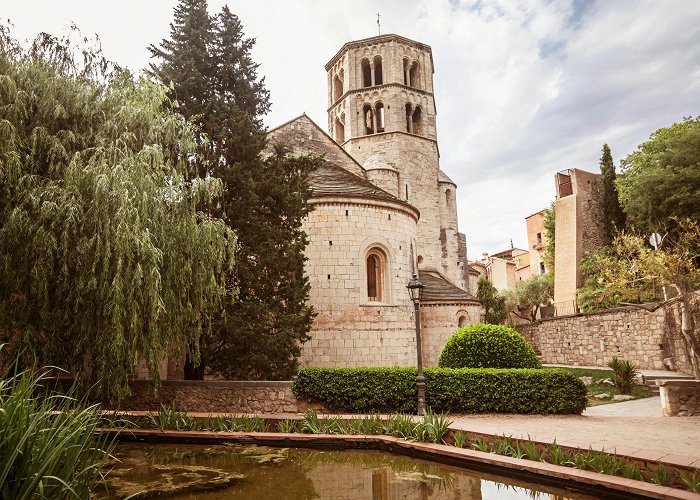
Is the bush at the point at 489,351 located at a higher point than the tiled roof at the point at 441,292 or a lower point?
lower

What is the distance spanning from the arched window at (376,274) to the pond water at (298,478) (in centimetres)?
945

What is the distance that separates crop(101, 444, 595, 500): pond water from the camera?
19.9ft

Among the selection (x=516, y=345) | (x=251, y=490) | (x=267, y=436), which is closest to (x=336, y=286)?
(x=516, y=345)

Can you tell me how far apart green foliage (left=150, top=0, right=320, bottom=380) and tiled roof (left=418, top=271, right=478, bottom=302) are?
840cm

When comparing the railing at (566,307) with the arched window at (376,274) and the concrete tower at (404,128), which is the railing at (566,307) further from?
the arched window at (376,274)

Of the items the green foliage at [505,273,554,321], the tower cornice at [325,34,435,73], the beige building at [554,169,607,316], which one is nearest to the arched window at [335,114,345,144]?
the tower cornice at [325,34,435,73]

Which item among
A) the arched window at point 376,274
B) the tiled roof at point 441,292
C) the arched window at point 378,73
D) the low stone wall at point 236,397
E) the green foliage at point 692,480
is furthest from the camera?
the arched window at point 378,73

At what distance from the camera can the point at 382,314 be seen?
17.1m

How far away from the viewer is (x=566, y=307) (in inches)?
1226

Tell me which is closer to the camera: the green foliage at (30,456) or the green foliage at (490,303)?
the green foliage at (30,456)

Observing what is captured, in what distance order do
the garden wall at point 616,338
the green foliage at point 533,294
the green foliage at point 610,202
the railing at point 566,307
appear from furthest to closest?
Result: 1. the green foliage at point 533,294
2. the green foliage at point 610,202
3. the railing at point 566,307
4. the garden wall at point 616,338

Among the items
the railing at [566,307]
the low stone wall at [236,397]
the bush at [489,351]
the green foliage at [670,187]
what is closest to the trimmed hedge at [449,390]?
the low stone wall at [236,397]

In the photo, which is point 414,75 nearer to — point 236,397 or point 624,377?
point 624,377

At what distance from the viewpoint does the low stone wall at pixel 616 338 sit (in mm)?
18984
